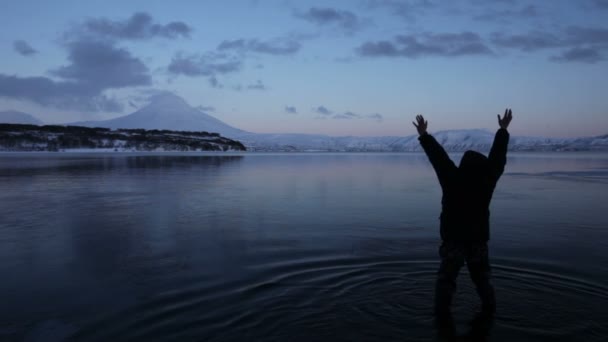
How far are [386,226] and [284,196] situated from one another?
734cm

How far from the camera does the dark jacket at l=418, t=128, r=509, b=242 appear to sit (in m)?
4.74

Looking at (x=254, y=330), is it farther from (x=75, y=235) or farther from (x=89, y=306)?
(x=75, y=235)

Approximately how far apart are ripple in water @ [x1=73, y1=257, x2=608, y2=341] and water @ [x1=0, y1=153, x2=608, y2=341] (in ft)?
0.08

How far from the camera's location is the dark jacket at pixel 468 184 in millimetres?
4742

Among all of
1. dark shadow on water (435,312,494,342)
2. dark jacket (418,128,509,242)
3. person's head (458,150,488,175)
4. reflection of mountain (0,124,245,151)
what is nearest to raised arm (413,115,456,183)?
dark jacket (418,128,509,242)

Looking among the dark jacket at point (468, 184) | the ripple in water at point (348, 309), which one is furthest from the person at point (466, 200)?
the ripple in water at point (348, 309)

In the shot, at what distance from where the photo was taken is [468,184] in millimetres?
4762

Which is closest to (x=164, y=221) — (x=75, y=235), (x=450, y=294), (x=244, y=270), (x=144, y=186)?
(x=75, y=235)

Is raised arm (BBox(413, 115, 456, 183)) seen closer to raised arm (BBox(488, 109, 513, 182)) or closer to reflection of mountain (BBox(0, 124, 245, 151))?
raised arm (BBox(488, 109, 513, 182))

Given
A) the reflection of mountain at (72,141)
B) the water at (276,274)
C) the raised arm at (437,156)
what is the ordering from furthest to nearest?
the reflection of mountain at (72,141), the water at (276,274), the raised arm at (437,156)

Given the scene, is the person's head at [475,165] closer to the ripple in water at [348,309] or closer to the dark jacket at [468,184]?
the dark jacket at [468,184]

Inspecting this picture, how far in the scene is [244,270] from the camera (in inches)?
294

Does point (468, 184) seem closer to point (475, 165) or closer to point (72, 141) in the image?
point (475, 165)

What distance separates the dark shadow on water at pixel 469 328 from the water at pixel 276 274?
8cm
